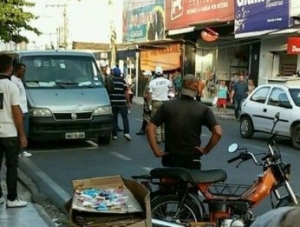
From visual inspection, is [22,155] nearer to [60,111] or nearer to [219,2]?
[60,111]

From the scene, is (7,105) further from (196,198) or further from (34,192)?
(196,198)

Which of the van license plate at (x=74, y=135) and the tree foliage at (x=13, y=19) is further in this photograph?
the tree foliage at (x=13, y=19)

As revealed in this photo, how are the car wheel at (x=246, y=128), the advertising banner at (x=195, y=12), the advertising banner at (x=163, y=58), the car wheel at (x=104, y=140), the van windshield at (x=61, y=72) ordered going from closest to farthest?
the van windshield at (x=61, y=72) → the car wheel at (x=104, y=140) → the car wheel at (x=246, y=128) → the advertising banner at (x=195, y=12) → the advertising banner at (x=163, y=58)

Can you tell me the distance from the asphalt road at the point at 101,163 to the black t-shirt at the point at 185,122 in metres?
1.66

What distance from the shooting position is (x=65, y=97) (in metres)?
12.8

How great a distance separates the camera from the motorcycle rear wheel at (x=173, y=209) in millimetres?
5668

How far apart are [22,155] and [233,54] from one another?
21.2 meters

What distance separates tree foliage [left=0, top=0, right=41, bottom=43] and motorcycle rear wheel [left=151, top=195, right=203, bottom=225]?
19841 mm

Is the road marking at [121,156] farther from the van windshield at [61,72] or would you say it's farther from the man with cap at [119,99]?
the man with cap at [119,99]

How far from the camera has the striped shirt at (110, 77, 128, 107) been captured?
1455cm

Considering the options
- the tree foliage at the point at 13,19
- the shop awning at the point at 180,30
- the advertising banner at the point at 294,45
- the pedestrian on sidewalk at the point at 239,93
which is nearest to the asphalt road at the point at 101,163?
the pedestrian on sidewalk at the point at 239,93

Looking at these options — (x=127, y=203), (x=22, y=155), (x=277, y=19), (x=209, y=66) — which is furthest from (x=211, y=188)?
(x=209, y=66)

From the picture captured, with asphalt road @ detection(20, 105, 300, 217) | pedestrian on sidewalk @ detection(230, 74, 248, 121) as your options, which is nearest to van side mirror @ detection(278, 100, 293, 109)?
asphalt road @ detection(20, 105, 300, 217)

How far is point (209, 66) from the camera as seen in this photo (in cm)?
3416
